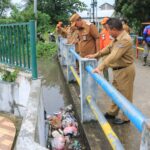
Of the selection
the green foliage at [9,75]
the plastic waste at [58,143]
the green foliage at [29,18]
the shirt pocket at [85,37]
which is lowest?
the plastic waste at [58,143]

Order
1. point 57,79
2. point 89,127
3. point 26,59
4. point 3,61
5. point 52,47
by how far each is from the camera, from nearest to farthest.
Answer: point 89,127 → point 26,59 → point 3,61 → point 57,79 → point 52,47

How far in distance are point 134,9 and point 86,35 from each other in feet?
41.3

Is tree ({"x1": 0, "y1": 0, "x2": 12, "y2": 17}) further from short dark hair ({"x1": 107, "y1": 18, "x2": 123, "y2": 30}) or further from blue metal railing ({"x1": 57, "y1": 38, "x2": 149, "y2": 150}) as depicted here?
short dark hair ({"x1": 107, "y1": 18, "x2": 123, "y2": 30})

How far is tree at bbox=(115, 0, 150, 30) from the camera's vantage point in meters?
18.3

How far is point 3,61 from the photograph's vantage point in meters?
7.22

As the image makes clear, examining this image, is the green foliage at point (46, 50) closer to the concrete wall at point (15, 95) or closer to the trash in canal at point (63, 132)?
the concrete wall at point (15, 95)

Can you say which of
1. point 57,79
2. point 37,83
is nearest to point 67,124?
point 37,83

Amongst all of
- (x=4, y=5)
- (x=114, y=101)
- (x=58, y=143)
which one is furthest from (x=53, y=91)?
(x=4, y=5)

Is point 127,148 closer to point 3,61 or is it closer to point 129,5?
point 3,61

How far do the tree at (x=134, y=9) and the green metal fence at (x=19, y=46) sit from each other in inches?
495

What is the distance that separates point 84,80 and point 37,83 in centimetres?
103

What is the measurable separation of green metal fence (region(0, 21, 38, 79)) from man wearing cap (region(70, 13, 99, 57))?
1.08m

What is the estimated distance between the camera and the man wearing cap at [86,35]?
6629 mm

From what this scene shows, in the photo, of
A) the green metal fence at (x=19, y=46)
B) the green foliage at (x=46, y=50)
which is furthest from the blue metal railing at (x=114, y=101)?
the green foliage at (x=46, y=50)
